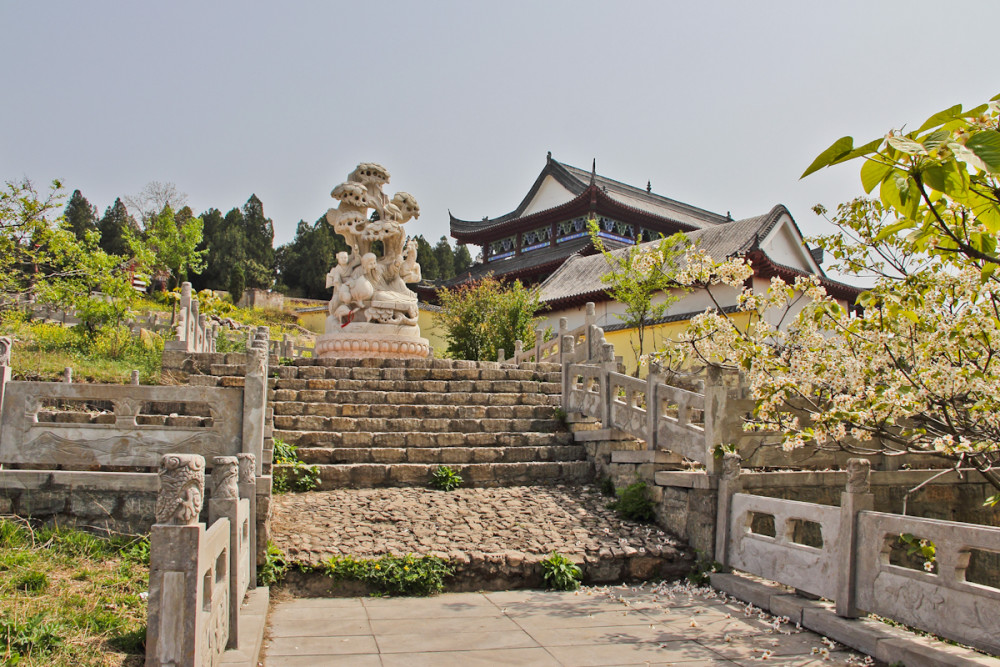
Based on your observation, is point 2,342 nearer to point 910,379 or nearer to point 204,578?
point 204,578

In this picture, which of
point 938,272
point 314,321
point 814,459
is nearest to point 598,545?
point 814,459

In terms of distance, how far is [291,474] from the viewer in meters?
8.53

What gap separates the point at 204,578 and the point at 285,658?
1.31 metres

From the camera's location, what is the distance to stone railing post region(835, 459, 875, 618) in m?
5.51

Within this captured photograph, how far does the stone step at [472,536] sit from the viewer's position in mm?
6840

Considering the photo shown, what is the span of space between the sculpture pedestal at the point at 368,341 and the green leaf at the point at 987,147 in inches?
515

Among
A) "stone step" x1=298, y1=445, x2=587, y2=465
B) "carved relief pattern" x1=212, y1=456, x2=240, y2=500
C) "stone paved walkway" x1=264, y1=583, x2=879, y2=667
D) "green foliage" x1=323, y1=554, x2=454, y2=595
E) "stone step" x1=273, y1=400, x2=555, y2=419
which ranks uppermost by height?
"stone step" x1=273, y1=400, x2=555, y2=419

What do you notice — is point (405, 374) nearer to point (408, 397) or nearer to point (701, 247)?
point (408, 397)

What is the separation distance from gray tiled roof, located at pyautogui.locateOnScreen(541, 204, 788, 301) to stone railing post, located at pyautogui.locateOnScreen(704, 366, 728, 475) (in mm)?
12363

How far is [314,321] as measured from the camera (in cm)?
3703

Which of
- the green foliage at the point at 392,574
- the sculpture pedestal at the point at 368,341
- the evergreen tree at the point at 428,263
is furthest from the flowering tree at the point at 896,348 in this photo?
the evergreen tree at the point at 428,263

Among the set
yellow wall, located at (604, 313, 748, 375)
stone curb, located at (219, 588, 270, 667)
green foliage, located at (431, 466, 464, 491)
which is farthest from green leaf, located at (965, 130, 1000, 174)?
yellow wall, located at (604, 313, 748, 375)

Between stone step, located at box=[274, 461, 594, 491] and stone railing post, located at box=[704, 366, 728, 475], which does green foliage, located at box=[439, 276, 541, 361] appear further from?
stone railing post, located at box=[704, 366, 728, 475]

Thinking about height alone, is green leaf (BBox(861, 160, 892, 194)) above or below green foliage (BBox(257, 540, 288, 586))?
above
